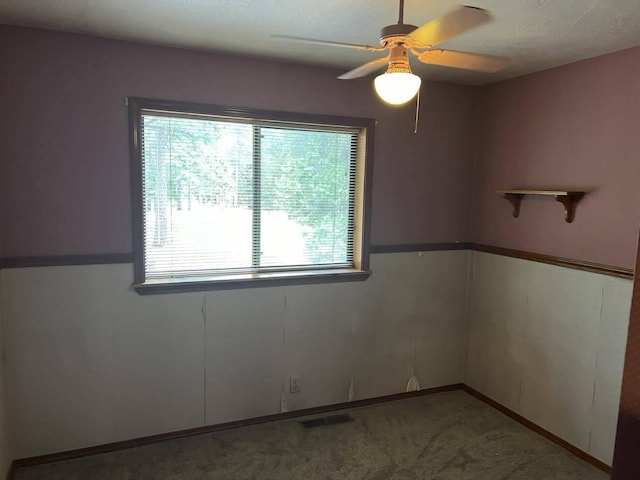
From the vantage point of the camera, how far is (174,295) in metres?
2.97

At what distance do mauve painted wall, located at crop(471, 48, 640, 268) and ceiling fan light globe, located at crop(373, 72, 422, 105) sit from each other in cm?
172

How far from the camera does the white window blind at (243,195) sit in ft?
9.65

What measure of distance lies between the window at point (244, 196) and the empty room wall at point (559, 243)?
1.04 metres

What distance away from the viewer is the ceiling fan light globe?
170cm

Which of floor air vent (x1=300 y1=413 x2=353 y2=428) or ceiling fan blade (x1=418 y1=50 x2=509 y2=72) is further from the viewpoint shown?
floor air vent (x1=300 y1=413 x2=353 y2=428)

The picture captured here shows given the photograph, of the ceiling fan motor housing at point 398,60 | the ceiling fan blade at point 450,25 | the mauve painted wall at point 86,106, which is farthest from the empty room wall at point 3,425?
the ceiling fan blade at point 450,25

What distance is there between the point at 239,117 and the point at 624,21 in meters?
2.14

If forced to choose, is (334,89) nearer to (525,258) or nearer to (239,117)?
(239,117)

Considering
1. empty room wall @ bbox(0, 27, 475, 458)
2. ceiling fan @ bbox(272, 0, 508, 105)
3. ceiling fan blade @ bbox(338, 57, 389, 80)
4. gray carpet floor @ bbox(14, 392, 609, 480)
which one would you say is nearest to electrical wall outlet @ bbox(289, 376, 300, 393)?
empty room wall @ bbox(0, 27, 475, 458)

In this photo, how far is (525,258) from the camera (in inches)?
132

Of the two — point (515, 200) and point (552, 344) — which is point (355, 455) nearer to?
point (552, 344)

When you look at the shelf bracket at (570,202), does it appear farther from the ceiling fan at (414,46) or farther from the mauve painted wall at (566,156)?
the ceiling fan at (414,46)

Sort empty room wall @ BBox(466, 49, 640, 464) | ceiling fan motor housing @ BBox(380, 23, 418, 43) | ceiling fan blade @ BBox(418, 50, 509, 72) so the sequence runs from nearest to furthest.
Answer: ceiling fan motor housing @ BBox(380, 23, 418, 43), ceiling fan blade @ BBox(418, 50, 509, 72), empty room wall @ BBox(466, 49, 640, 464)

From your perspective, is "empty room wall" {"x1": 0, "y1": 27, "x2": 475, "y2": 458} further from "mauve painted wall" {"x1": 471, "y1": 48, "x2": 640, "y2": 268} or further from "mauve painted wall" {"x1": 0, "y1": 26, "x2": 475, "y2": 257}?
"mauve painted wall" {"x1": 471, "y1": 48, "x2": 640, "y2": 268}
